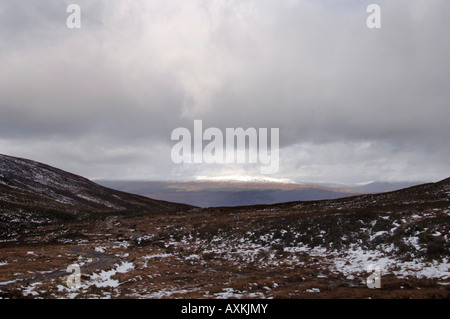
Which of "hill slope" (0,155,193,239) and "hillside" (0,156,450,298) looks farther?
A: "hill slope" (0,155,193,239)

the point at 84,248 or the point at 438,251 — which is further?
the point at 84,248

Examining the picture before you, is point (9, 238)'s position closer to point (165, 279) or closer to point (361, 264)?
point (165, 279)

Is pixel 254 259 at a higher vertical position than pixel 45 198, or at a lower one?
lower

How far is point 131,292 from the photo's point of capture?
17312 mm

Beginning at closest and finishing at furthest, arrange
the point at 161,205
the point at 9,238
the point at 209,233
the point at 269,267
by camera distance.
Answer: the point at 269,267 → the point at 209,233 → the point at 9,238 → the point at 161,205

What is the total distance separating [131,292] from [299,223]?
76.8 ft

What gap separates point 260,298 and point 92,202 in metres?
106

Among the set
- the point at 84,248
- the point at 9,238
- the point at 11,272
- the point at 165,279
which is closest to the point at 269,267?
the point at 165,279

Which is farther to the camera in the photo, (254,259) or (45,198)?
(45,198)

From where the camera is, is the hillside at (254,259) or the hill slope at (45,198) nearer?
the hillside at (254,259)
